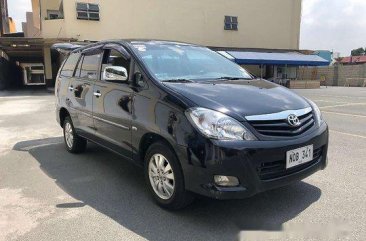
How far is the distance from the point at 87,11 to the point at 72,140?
22135 millimetres

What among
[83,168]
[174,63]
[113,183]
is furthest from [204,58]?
[83,168]

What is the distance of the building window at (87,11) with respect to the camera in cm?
2566

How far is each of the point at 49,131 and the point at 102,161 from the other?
3.41 meters

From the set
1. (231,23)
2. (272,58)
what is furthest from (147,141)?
(231,23)

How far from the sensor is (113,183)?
459cm

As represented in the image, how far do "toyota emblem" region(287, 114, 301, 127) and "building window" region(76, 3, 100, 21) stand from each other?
82.0ft

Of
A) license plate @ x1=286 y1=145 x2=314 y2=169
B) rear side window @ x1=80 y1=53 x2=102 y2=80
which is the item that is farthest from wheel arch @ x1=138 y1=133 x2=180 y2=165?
rear side window @ x1=80 y1=53 x2=102 y2=80

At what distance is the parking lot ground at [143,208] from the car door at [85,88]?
0.63 m

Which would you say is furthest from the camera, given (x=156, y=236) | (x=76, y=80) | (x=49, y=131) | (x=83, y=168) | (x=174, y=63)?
(x=49, y=131)

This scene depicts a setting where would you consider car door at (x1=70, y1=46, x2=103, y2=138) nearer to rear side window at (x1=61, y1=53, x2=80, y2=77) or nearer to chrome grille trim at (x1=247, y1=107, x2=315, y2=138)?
rear side window at (x1=61, y1=53, x2=80, y2=77)

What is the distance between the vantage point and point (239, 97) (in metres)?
3.51

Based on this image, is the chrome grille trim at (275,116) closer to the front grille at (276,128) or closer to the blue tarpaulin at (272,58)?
the front grille at (276,128)

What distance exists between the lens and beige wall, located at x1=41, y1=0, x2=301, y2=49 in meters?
26.4

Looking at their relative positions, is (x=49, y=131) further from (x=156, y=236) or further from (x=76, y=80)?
(x=156, y=236)
